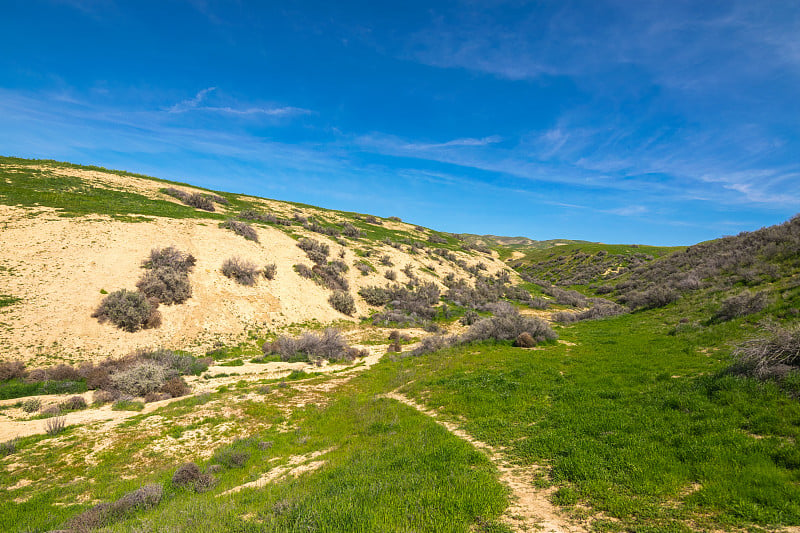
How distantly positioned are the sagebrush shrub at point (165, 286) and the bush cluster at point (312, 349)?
8.49 meters

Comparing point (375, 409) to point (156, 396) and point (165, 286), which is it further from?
point (165, 286)

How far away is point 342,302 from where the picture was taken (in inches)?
1410

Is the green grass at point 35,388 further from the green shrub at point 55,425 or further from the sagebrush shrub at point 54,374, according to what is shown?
the green shrub at point 55,425

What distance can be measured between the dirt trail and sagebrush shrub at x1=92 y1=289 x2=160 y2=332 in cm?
2482

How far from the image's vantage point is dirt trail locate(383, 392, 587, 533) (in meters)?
5.66

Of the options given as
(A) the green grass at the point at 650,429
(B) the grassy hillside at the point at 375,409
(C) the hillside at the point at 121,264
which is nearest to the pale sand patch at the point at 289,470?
(B) the grassy hillside at the point at 375,409

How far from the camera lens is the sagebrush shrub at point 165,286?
2466 cm

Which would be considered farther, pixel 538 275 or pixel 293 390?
pixel 538 275

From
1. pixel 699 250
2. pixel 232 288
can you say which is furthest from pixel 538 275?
pixel 232 288

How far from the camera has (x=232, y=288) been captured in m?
29.9

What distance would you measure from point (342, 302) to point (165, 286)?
16587 mm

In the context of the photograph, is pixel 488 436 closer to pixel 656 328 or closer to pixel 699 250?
pixel 656 328

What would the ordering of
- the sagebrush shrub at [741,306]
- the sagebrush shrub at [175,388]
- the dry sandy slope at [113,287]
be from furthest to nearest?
the dry sandy slope at [113,287] < the sagebrush shrub at [175,388] < the sagebrush shrub at [741,306]

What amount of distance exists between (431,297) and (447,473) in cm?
3744
